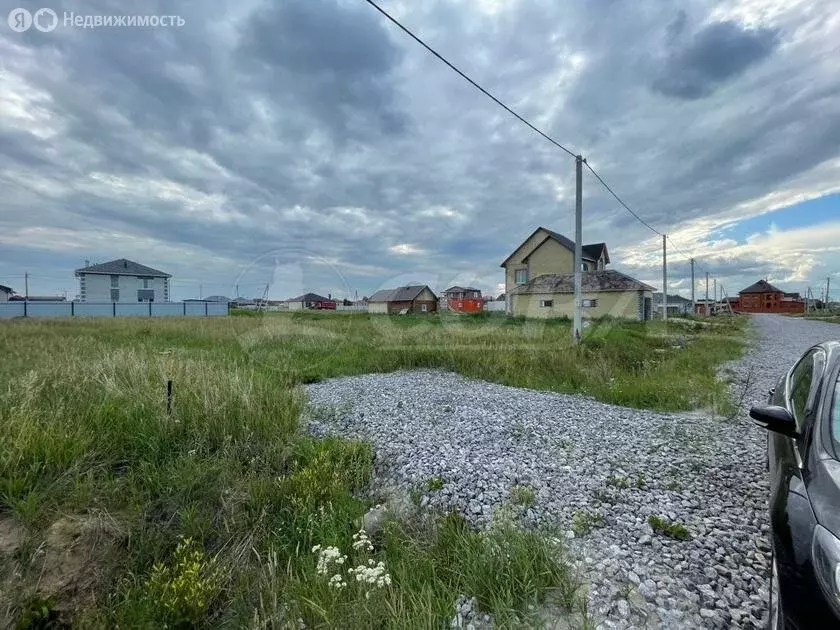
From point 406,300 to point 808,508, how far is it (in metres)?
55.3

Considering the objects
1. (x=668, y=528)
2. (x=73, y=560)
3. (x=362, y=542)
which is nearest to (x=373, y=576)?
(x=362, y=542)

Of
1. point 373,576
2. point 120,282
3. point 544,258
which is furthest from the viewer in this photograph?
point 120,282

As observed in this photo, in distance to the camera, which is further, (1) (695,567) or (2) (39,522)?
(2) (39,522)

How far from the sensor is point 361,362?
10578 mm

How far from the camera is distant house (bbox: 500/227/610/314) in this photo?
36.7 m

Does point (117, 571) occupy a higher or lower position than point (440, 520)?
lower

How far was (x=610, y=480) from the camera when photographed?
3.63 metres

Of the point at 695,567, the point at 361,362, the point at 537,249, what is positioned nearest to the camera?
the point at 695,567

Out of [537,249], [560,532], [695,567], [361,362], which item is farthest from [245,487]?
[537,249]

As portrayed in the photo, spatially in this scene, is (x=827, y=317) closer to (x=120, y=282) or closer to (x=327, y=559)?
(x=327, y=559)

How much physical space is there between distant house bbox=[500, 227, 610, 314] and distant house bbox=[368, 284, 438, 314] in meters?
17.8

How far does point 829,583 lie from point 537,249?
3927cm

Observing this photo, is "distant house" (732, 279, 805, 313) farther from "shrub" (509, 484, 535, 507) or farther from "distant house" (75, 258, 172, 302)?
"distant house" (75, 258, 172, 302)

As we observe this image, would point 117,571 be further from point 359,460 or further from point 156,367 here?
point 156,367
